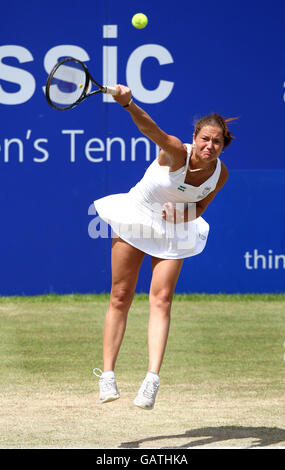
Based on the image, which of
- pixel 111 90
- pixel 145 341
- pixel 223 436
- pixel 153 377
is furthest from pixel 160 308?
pixel 145 341

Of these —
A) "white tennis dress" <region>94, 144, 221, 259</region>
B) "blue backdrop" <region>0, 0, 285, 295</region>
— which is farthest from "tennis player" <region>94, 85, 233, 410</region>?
"blue backdrop" <region>0, 0, 285, 295</region>

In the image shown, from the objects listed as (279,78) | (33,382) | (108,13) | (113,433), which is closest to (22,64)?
(108,13)

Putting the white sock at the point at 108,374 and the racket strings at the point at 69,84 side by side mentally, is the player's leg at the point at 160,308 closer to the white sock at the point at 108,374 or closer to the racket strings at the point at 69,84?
the white sock at the point at 108,374

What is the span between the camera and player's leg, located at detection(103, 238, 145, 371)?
5.10 meters

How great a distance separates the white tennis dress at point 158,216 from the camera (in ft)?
16.4

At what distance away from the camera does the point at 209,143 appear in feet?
15.9

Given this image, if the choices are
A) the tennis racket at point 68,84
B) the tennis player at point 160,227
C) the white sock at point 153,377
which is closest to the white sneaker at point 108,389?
the tennis player at point 160,227

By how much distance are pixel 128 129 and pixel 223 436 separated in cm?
519

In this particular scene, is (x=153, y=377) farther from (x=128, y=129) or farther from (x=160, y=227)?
(x=128, y=129)

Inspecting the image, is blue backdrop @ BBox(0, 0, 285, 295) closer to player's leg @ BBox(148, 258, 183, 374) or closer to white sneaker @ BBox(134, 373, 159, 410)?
player's leg @ BBox(148, 258, 183, 374)

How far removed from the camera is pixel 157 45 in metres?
9.55

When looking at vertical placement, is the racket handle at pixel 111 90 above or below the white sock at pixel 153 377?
above

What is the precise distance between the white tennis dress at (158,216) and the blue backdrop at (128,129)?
421 centimetres

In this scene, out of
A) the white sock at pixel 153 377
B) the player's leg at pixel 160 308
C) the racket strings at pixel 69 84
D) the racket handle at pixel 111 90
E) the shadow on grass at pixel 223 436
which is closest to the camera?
the racket handle at pixel 111 90
